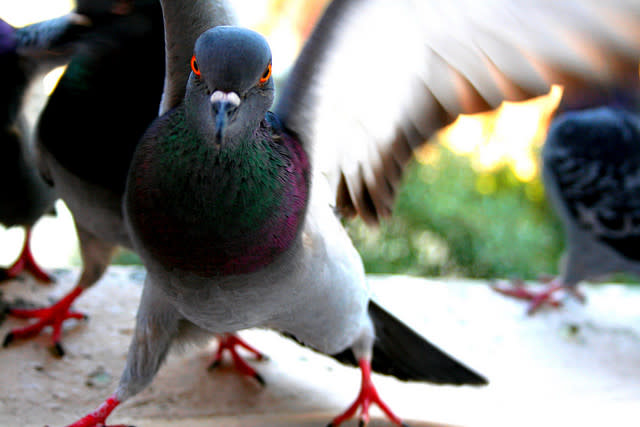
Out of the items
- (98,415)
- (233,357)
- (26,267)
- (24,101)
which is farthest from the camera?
(26,267)

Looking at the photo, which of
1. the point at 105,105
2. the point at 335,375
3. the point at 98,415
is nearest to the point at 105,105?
the point at 105,105

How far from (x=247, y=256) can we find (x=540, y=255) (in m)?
4.24

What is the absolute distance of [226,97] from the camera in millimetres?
1259

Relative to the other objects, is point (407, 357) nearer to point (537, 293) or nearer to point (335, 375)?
point (335, 375)

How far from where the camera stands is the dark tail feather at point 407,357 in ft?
7.31

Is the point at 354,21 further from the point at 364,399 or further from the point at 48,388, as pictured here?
the point at 48,388

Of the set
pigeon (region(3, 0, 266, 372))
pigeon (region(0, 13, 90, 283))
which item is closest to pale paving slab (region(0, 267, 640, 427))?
pigeon (region(0, 13, 90, 283))

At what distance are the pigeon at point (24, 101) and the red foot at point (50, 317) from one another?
47cm

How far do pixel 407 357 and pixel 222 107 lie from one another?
138cm

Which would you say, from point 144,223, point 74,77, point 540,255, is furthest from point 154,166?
point 540,255

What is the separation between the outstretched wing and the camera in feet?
4.26

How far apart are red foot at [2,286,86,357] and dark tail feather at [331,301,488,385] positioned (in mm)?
1124

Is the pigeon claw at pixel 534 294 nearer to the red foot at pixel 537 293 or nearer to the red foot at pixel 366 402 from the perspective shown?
the red foot at pixel 537 293

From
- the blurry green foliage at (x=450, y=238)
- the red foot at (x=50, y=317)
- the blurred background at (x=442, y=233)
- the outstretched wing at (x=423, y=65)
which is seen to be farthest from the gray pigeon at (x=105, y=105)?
the blurry green foliage at (x=450, y=238)
